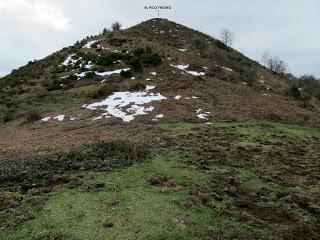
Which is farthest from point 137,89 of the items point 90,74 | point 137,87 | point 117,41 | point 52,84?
point 117,41

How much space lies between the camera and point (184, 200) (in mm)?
16281

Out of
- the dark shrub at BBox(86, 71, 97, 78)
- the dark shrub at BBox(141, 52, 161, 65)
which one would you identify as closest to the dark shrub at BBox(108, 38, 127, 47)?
the dark shrub at BBox(141, 52, 161, 65)

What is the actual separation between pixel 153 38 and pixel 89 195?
48.7m

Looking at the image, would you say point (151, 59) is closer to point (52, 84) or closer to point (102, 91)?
point (52, 84)

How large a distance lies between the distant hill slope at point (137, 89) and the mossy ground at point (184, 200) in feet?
30.0

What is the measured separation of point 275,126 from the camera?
31781 mm

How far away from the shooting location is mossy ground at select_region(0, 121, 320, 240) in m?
13.9

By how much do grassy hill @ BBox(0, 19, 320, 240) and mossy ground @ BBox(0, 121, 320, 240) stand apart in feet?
0.17

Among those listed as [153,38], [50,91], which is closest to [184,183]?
[50,91]

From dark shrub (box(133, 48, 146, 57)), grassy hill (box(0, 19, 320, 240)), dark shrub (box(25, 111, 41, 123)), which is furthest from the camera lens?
dark shrub (box(133, 48, 146, 57))

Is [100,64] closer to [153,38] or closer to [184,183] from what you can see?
[153,38]

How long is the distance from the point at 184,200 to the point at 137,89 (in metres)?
23.2

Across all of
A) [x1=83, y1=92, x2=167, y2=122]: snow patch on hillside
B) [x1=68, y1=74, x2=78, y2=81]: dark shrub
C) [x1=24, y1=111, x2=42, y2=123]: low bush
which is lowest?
[x1=24, y1=111, x2=42, y2=123]: low bush

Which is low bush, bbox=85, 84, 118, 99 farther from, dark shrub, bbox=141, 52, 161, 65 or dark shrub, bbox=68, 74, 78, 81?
dark shrub, bbox=141, 52, 161, 65
